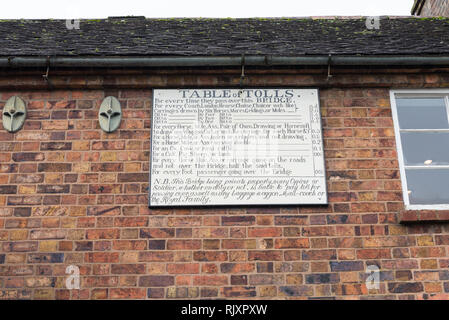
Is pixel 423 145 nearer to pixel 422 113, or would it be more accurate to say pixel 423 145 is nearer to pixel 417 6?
pixel 422 113

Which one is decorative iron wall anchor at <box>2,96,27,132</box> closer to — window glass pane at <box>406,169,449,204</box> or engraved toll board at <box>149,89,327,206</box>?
engraved toll board at <box>149,89,327,206</box>

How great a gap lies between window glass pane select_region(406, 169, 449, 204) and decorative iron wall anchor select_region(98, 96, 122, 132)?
3397 mm

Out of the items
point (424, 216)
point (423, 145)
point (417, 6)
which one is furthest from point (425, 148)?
point (417, 6)

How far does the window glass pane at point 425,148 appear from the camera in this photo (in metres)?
5.02

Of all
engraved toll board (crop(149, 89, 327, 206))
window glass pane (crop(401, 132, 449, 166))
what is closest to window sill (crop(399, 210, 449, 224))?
window glass pane (crop(401, 132, 449, 166))

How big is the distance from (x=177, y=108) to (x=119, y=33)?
1.94 metres

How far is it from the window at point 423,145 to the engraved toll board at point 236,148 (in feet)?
3.22

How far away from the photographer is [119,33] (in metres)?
6.28

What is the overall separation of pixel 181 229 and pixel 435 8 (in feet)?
23.6

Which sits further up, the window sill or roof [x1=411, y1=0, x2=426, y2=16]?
roof [x1=411, y1=0, x2=426, y2=16]

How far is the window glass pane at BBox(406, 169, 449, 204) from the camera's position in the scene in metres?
4.83

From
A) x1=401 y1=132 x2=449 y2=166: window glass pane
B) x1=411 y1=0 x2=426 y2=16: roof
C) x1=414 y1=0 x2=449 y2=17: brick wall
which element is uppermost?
x1=411 y1=0 x2=426 y2=16: roof
